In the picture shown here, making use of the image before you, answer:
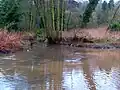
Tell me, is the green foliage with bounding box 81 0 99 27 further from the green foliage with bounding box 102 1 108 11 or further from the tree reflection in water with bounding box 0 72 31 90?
the tree reflection in water with bounding box 0 72 31 90

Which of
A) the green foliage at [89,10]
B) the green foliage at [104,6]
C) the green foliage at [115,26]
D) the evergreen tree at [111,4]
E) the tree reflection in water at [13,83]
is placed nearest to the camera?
the tree reflection in water at [13,83]

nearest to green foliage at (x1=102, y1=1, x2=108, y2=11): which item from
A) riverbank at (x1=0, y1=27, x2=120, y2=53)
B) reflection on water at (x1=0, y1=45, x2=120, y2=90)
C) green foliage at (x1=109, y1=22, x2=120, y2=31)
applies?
green foliage at (x1=109, y1=22, x2=120, y2=31)

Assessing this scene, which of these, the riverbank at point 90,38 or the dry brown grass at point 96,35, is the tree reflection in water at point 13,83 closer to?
the riverbank at point 90,38

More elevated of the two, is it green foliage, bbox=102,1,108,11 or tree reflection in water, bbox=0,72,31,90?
green foliage, bbox=102,1,108,11

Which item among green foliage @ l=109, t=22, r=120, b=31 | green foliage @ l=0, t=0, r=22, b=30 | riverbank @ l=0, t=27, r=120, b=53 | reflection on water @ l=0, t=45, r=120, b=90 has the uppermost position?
green foliage @ l=0, t=0, r=22, b=30

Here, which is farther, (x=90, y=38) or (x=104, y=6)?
(x=104, y=6)

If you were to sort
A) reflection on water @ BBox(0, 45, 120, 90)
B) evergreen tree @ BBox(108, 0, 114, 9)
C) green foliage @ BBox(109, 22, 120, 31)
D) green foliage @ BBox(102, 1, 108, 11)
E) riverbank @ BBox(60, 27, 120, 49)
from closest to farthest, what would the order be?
reflection on water @ BBox(0, 45, 120, 90)
riverbank @ BBox(60, 27, 120, 49)
green foliage @ BBox(109, 22, 120, 31)
green foliage @ BBox(102, 1, 108, 11)
evergreen tree @ BBox(108, 0, 114, 9)

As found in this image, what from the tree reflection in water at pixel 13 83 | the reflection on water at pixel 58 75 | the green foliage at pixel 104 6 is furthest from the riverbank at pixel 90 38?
the tree reflection in water at pixel 13 83

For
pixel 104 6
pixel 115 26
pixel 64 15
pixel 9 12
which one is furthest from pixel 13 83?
pixel 104 6

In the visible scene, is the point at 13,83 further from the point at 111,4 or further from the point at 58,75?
the point at 111,4

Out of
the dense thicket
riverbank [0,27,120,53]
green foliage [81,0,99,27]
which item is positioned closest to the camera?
riverbank [0,27,120,53]

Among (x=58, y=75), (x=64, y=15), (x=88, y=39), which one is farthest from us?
(x=64, y=15)

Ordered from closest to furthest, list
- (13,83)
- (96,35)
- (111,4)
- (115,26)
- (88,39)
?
(13,83) < (88,39) < (96,35) < (115,26) < (111,4)

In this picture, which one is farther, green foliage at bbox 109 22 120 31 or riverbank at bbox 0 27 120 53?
green foliage at bbox 109 22 120 31
